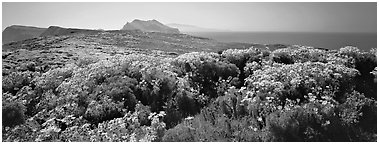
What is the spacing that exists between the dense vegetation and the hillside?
0.09 ft

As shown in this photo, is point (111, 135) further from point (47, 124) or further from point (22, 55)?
point (22, 55)

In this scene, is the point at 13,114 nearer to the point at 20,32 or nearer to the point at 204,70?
the point at 204,70

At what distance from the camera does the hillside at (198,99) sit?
7539 mm

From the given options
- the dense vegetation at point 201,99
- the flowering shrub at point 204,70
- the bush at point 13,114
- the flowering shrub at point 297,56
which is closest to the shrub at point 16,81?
the dense vegetation at point 201,99

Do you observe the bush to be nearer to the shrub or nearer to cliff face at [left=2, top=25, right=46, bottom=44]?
the shrub

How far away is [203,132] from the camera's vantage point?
761cm

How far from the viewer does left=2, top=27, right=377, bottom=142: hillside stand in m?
7.54

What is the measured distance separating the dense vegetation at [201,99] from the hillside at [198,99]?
3 centimetres

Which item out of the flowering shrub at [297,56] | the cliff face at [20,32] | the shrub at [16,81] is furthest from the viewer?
the cliff face at [20,32]

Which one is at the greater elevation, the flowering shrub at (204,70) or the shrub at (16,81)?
the flowering shrub at (204,70)

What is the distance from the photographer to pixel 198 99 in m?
9.20

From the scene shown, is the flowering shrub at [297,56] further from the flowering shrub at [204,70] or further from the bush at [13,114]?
the bush at [13,114]

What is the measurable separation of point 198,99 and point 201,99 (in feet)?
0.28

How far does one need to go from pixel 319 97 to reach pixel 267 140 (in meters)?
2.22
